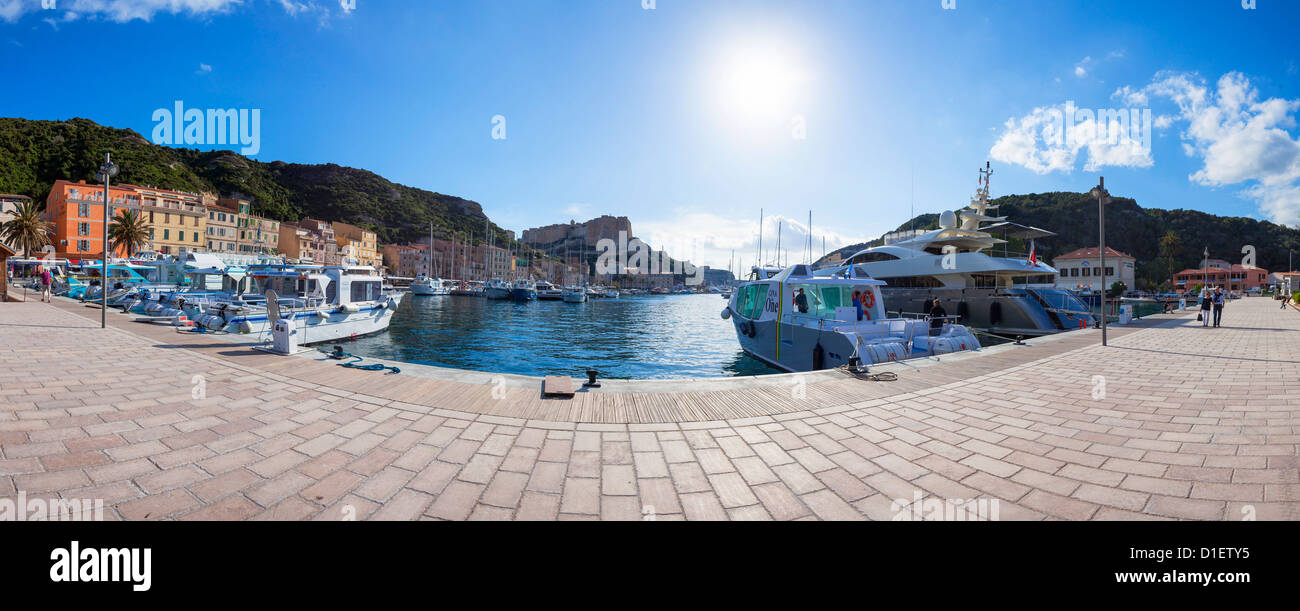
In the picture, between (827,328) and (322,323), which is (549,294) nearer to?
(322,323)

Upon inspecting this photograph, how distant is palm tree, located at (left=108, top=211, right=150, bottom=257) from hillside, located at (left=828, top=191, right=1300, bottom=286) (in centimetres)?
10876

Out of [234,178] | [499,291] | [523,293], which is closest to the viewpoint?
[523,293]

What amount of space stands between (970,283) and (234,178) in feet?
402

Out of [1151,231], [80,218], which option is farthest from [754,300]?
[1151,231]

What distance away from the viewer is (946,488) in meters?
3.29

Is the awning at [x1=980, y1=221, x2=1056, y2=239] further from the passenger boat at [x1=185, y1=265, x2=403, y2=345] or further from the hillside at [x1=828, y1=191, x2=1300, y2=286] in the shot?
the hillside at [x1=828, y1=191, x2=1300, y2=286]

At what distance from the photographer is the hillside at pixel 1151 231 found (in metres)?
93.8

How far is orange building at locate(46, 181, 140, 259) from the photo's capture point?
50.9m

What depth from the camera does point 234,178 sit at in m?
88.6

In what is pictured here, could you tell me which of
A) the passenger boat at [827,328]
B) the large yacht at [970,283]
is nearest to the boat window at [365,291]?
the passenger boat at [827,328]
